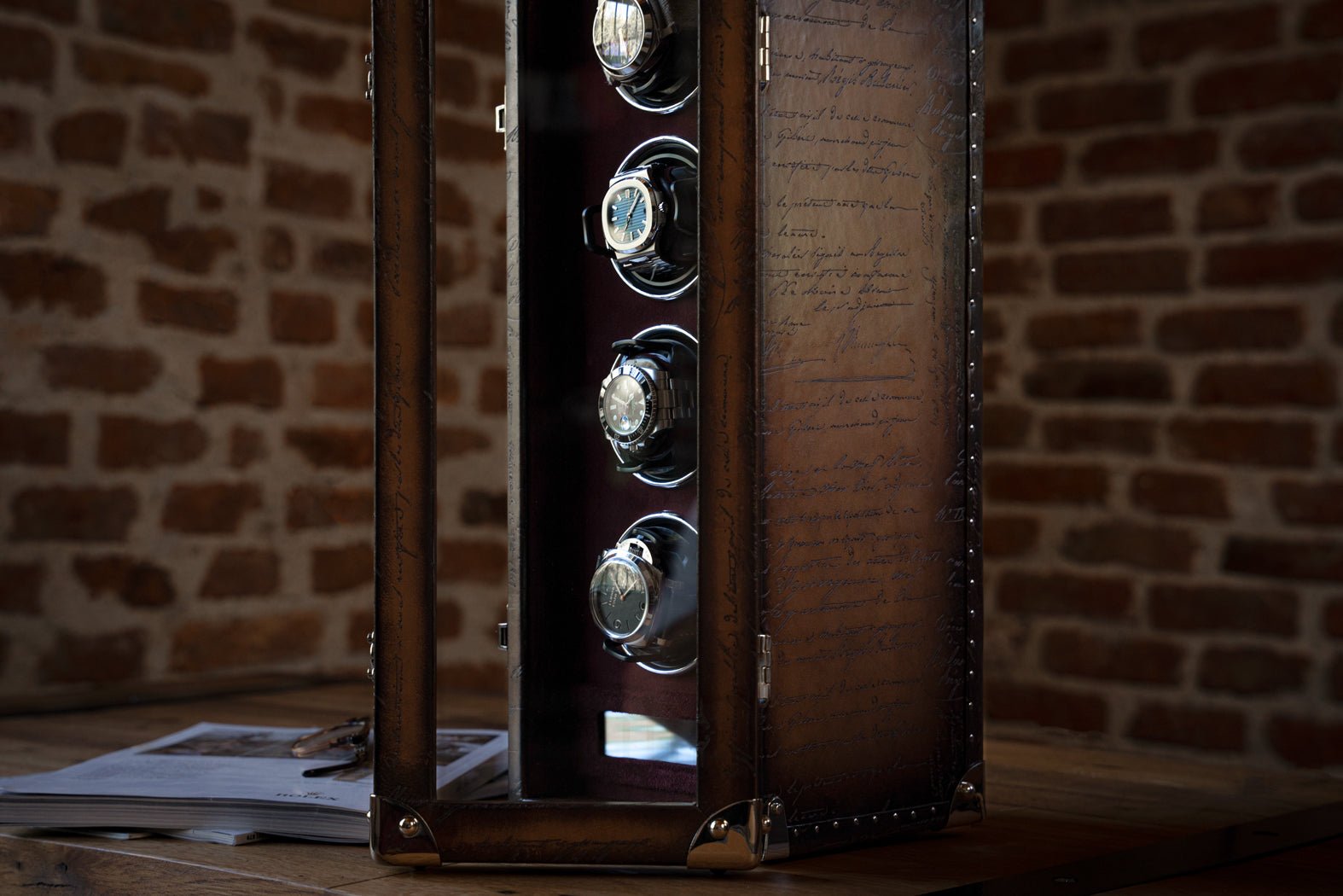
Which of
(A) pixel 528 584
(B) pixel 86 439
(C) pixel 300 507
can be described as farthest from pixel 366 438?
(A) pixel 528 584

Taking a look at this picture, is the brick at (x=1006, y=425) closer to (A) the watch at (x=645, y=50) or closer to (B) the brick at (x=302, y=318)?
(B) the brick at (x=302, y=318)

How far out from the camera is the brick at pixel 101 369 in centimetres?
208

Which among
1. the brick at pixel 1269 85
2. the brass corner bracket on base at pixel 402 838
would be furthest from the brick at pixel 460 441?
the brass corner bracket on base at pixel 402 838

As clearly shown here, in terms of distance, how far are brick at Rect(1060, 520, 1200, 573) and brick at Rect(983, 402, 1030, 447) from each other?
7.4 inches

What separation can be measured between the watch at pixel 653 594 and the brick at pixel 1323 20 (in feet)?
5.85

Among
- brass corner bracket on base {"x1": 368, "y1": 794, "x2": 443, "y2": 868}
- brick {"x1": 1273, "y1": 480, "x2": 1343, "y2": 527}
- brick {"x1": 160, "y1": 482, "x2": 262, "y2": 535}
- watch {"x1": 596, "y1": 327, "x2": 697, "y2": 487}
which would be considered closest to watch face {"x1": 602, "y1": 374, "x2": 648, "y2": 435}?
watch {"x1": 596, "y1": 327, "x2": 697, "y2": 487}

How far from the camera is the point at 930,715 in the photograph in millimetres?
961

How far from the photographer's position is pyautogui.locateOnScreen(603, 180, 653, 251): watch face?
88 centimetres

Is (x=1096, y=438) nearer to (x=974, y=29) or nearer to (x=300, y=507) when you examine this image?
(x=300, y=507)

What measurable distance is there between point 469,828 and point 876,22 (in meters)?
0.54

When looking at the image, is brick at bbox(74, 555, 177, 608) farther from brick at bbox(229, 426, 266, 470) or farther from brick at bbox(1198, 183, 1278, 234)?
brick at bbox(1198, 183, 1278, 234)

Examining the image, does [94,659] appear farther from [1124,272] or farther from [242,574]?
[1124,272]

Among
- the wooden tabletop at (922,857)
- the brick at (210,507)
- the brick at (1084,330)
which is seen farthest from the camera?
the brick at (1084,330)

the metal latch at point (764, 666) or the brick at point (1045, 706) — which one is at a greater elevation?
the metal latch at point (764, 666)
